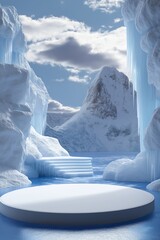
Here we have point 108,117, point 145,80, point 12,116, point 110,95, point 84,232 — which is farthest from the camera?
point 110,95

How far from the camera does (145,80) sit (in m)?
15.4

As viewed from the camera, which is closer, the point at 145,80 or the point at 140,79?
the point at 145,80

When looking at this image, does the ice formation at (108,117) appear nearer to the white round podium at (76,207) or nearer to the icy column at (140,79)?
the icy column at (140,79)

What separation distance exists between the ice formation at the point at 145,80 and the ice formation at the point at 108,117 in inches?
1703

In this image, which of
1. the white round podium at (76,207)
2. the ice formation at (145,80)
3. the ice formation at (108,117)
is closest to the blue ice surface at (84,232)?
the white round podium at (76,207)

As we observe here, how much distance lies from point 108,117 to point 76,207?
206 feet

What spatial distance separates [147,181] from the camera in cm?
1439

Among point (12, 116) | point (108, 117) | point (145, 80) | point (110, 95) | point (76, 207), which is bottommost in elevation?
point (76, 207)

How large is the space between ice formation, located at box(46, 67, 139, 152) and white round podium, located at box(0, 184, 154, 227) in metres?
50.3

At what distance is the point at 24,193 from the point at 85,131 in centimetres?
5247

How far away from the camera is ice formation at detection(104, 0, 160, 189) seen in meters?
12.6

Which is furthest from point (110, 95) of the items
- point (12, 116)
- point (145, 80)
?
point (12, 116)

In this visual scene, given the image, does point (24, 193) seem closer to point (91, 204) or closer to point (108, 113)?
point (91, 204)

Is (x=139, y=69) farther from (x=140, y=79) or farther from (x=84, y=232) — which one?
(x=84, y=232)
